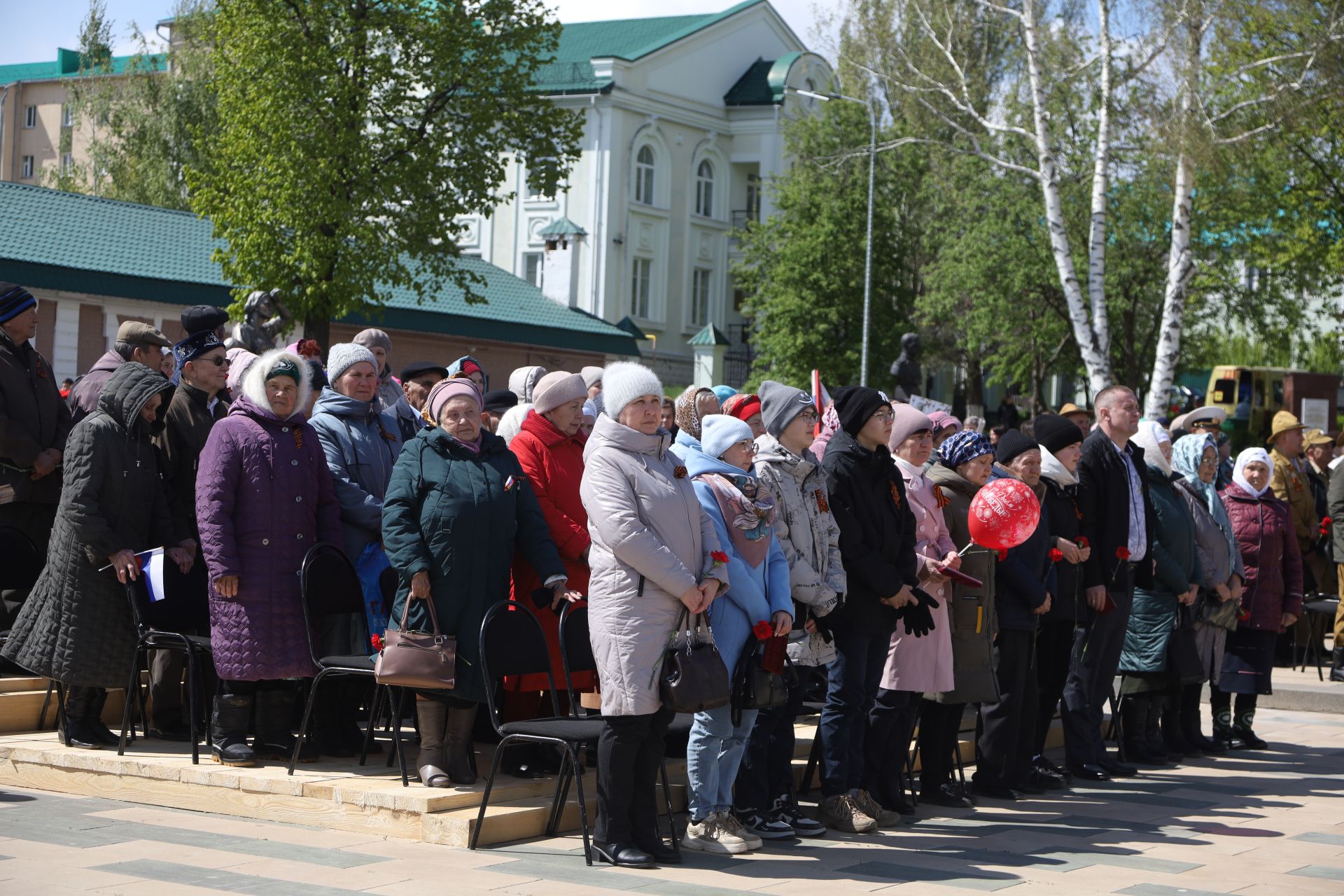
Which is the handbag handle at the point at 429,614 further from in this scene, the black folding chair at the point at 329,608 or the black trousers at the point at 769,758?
the black trousers at the point at 769,758

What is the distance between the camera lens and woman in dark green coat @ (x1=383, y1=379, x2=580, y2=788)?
24.6ft

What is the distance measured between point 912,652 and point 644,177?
4803 cm

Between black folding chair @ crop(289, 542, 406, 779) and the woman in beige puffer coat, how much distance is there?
1176 millimetres

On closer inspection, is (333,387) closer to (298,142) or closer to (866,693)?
(866,693)

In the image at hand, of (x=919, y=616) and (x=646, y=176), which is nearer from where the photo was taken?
(x=919, y=616)

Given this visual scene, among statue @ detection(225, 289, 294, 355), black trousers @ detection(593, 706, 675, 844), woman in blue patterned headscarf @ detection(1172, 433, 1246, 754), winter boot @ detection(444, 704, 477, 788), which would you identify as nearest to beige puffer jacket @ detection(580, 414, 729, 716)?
black trousers @ detection(593, 706, 675, 844)

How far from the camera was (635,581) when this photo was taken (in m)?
6.92

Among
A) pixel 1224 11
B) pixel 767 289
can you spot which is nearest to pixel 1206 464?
pixel 1224 11

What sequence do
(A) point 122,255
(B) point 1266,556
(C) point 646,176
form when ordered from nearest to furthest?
(B) point 1266,556 < (A) point 122,255 < (C) point 646,176

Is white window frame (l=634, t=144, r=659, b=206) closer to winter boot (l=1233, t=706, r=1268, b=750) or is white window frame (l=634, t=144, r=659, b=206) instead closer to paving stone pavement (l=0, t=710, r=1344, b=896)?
winter boot (l=1233, t=706, r=1268, b=750)

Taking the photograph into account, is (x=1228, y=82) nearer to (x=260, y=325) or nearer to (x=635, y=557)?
(x=260, y=325)

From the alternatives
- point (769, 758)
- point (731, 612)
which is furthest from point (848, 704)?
point (731, 612)

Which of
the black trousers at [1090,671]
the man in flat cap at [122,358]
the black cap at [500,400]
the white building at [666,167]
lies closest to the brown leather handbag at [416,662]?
the man in flat cap at [122,358]

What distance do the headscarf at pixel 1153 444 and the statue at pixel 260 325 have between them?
20.2ft
